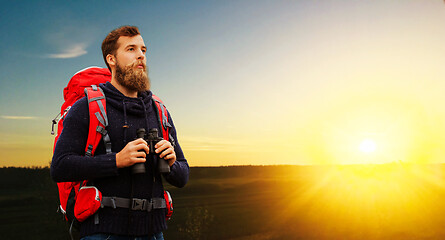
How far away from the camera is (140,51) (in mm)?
3594

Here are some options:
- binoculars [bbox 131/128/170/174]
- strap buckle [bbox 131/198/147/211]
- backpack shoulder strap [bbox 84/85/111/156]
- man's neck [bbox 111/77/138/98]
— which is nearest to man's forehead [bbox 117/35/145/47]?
man's neck [bbox 111/77/138/98]

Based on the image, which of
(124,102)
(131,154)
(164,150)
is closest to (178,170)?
(164,150)

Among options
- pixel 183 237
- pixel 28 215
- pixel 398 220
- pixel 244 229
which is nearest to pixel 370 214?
pixel 398 220

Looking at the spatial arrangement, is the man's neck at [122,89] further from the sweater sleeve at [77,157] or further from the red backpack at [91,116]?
the sweater sleeve at [77,157]

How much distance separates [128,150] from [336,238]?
12716 cm

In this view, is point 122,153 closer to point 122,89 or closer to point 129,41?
point 122,89

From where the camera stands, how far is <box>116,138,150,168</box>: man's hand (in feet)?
9.78

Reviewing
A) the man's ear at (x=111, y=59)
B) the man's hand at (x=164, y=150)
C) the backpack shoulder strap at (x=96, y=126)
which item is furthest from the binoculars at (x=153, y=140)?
the man's ear at (x=111, y=59)

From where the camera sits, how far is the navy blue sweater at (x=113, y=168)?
302 centimetres

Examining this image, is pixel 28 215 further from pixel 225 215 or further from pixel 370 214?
pixel 370 214

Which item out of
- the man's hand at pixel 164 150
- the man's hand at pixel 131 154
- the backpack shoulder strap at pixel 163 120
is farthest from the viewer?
the backpack shoulder strap at pixel 163 120

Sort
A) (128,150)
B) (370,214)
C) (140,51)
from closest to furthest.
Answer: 1. (128,150)
2. (140,51)
3. (370,214)

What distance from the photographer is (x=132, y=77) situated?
345cm

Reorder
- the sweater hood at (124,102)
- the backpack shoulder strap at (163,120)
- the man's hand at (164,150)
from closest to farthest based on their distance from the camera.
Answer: the man's hand at (164,150), the sweater hood at (124,102), the backpack shoulder strap at (163,120)
